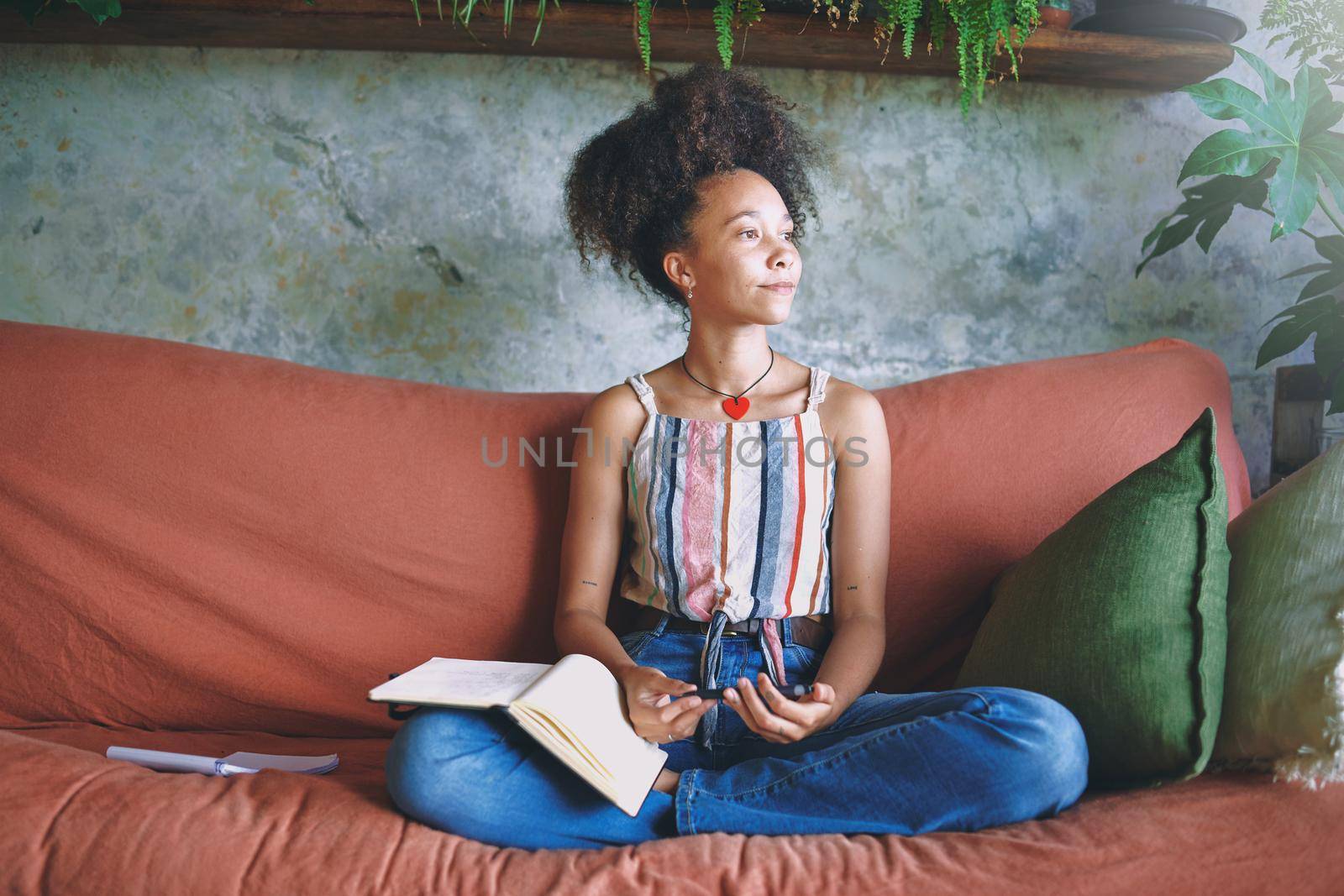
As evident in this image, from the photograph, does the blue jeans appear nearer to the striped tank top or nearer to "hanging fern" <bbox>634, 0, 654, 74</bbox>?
the striped tank top

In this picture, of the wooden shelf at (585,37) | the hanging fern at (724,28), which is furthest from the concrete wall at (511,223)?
the hanging fern at (724,28)

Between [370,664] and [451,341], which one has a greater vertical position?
[451,341]

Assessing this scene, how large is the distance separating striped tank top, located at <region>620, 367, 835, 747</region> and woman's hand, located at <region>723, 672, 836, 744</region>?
A: 0.21 m

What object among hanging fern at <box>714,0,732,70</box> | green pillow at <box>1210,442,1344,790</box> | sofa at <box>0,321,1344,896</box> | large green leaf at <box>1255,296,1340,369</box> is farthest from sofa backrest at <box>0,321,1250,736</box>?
hanging fern at <box>714,0,732,70</box>

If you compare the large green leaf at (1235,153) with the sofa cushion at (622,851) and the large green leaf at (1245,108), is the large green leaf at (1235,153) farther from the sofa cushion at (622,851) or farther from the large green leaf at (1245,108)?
the sofa cushion at (622,851)

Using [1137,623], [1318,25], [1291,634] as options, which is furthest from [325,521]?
[1318,25]

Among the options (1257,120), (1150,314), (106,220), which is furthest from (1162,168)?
(106,220)

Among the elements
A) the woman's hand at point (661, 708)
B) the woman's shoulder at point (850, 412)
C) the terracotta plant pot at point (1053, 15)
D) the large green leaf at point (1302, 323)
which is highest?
the terracotta plant pot at point (1053, 15)

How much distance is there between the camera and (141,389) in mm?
1668

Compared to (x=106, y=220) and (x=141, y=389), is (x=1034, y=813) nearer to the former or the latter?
(x=141, y=389)

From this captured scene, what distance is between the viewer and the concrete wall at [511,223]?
2084mm

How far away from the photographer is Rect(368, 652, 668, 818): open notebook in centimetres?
111

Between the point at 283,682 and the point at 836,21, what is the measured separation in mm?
1571

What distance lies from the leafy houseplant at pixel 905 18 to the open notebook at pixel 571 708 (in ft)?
3.78
